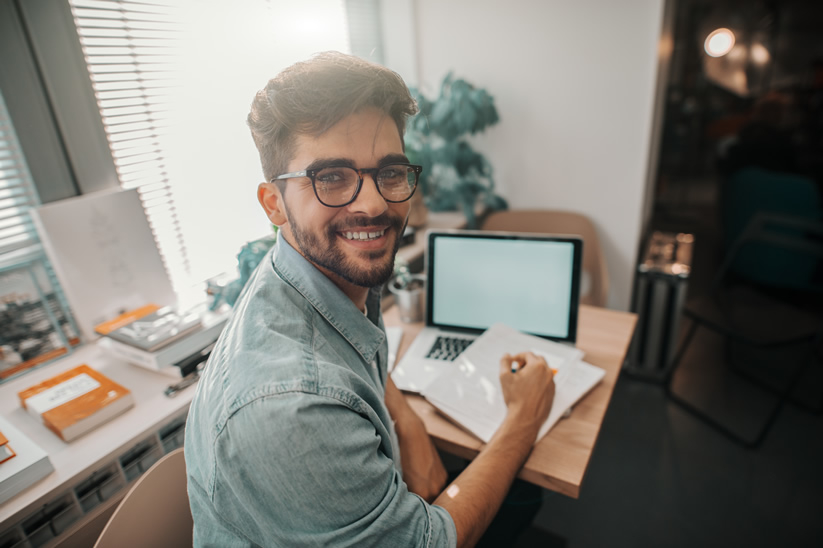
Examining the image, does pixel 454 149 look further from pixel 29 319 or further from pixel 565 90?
pixel 29 319

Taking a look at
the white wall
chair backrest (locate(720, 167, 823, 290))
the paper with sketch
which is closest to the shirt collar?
the paper with sketch

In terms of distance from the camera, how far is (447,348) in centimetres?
136

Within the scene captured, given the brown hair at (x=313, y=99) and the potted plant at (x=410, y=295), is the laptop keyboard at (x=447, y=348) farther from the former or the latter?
the brown hair at (x=313, y=99)

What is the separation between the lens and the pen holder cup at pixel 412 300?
4.97 ft

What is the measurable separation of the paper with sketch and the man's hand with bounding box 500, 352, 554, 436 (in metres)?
0.04

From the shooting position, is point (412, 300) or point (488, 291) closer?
point (488, 291)

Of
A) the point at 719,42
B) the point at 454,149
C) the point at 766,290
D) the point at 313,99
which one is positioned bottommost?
the point at 766,290

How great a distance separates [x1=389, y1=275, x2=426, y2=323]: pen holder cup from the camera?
151cm

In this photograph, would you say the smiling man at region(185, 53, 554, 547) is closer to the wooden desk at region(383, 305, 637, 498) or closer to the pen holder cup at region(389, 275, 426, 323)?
the wooden desk at region(383, 305, 637, 498)

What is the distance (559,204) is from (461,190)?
54 cm

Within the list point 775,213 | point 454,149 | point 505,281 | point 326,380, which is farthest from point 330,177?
point 775,213

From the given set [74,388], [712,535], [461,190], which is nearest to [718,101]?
[461,190]

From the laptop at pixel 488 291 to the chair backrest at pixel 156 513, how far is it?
553mm

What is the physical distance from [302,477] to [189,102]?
1.43 metres
